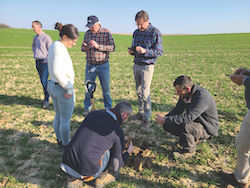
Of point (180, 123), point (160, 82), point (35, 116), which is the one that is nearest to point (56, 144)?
point (35, 116)

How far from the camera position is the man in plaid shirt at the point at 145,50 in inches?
148

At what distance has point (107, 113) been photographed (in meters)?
2.42

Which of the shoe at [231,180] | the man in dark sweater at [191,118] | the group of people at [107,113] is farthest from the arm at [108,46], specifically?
the shoe at [231,180]

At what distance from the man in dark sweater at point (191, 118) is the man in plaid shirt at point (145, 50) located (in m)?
0.94

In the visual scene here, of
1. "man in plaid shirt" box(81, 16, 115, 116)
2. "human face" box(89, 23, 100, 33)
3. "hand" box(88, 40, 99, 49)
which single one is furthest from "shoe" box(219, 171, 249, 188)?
"human face" box(89, 23, 100, 33)

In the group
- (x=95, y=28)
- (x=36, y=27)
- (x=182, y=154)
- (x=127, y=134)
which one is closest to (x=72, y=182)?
(x=127, y=134)

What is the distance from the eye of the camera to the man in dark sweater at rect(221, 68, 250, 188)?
2.12 meters

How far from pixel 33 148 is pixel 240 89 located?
807cm

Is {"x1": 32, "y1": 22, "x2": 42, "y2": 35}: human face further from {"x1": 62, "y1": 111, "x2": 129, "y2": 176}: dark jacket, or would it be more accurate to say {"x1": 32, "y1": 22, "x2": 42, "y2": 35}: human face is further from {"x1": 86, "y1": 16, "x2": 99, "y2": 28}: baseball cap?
{"x1": 62, "y1": 111, "x2": 129, "y2": 176}: dark jacket

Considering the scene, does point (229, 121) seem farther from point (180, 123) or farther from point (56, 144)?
point (56, 144)

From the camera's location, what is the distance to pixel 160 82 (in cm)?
894

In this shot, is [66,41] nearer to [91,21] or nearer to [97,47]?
[97,47]

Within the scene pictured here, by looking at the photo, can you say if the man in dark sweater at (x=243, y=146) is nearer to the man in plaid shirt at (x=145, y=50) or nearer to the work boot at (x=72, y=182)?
the man in plaid shirt at (x=145, y=50)

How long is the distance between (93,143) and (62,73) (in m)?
1.18
